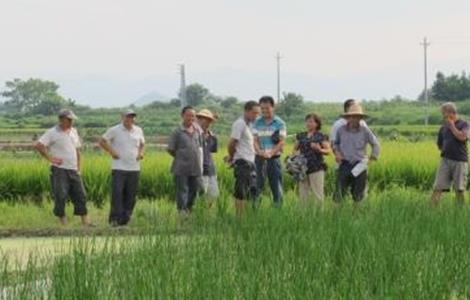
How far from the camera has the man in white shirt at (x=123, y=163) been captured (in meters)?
9.94

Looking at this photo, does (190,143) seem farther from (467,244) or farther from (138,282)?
(138,282)

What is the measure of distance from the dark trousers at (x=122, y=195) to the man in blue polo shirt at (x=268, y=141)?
1387 millimetres

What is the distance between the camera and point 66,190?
9.88 meters

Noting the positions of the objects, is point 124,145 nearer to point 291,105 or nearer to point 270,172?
point 270,172

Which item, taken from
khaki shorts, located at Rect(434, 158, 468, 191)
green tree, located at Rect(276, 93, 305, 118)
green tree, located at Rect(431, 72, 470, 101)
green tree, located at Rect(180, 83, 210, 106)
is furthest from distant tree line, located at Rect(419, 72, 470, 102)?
khaki shorts, located at Rect(434, 158, 468, 191)

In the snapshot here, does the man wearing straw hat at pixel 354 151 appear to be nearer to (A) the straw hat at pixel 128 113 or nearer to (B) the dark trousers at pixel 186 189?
(B) the dark trousers at pixel 186 189

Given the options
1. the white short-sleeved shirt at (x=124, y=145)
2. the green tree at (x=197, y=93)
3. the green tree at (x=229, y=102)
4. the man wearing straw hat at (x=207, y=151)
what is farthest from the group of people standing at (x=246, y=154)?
the green tree at (x=197, y=93)

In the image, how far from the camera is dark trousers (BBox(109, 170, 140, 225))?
32.6ft

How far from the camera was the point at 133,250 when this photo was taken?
521cm

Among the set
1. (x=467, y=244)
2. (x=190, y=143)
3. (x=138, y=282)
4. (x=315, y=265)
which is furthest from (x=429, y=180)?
(x=138, y=282)

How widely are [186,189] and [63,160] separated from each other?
1.33m

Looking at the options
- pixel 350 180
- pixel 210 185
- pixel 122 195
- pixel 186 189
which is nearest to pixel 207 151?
pixel 210 185

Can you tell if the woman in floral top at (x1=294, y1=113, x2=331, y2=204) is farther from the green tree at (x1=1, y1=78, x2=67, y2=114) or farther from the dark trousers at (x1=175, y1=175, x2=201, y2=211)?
the green tree at (x1=1, y1=78, x2=67, y2=114)

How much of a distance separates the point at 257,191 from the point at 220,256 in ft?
13.4
